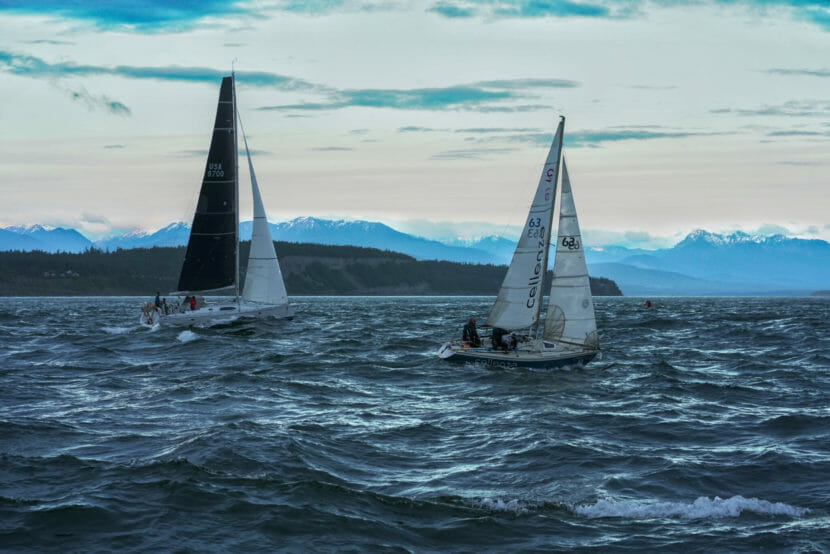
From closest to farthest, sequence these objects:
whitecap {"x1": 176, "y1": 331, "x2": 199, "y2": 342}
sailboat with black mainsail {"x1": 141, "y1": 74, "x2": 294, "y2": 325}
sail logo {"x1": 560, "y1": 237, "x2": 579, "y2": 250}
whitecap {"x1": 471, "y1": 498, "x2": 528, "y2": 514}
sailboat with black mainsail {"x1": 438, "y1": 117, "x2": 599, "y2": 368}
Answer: whitecap {"x1": 471, "y1": 498, "x2": 528, "y2": 514}
sail logo {"x1": 560, "y1": 237, "x2": 579, "y2": 250}
sailboat with black mainsail {"x1": 438, "y1": 117, "x2": 599, "y2": 368}
whitecap {"x1": 176, "y1": 331, "x2": 199, "y2": 342}
sailboat with black mainsail {"x1": 141, "y1": 74, "x2": 294, "y2": 325}

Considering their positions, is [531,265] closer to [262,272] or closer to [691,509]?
[691,509]

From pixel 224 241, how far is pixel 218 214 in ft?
6.02

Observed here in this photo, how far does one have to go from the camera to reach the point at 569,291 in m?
34.4

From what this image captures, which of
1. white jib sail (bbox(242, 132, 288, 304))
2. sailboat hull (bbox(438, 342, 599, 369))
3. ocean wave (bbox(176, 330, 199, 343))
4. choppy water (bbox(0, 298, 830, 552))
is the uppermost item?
white jib sail (bbox(242, 132, 288, 304))

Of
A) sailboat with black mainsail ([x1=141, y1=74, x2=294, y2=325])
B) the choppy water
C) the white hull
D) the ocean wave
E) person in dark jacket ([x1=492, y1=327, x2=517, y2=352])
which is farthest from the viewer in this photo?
sailboat with black mainsail ([x1=141, y1=74, x2=294, y2=325])

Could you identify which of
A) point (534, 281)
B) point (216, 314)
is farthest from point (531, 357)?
point (216, 314)

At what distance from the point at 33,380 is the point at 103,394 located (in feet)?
17.4

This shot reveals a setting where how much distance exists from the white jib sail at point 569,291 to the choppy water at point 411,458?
4.94ft

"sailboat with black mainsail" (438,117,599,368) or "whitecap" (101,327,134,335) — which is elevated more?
"sailboat with black mainsail" (438,117,599,368)

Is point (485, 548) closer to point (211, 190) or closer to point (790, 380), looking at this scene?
point (790, 380)

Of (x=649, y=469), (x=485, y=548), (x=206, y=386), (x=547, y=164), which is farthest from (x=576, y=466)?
(x=547, y=164)

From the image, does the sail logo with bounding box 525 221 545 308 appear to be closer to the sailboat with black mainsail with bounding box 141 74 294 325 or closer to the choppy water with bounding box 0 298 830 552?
the choppy water with bounding box 0 298 830 552

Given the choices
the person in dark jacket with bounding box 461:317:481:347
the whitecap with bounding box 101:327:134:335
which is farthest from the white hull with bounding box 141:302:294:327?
the person in dark jacket with bounding box 461:317:481:347

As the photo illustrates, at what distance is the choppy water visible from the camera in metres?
14.1
